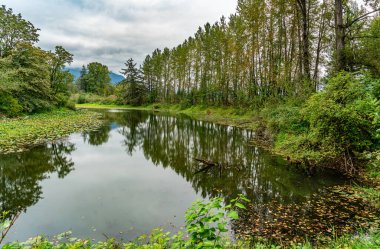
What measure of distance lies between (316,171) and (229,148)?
5.62m

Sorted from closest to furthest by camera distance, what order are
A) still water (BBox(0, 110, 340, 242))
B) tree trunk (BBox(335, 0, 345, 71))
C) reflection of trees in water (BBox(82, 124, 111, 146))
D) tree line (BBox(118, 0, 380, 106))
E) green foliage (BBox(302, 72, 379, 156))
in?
still water (BBox(0, 110, 340, 242))
green foliage (BBox(302, 72, 379, 156))
tree trunk (BBox(335, 0, 345, 71))
tree line (BBox(118, 0, 380, 106))
reflection of trees in water (BBox(82, 124, 111, 146))

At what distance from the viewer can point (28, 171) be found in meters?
9.00

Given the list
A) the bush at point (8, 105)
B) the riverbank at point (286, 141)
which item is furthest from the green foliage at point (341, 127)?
the bush at point (8, 105)

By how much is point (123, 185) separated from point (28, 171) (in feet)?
13.6

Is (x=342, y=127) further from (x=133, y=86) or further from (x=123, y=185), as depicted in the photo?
(x=133, y=86)

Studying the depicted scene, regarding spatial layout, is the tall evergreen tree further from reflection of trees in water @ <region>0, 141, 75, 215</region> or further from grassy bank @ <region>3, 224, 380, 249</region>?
grassy bank @ <region>3, 224, 380, 249</region>

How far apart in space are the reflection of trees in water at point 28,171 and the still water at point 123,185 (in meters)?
0.02

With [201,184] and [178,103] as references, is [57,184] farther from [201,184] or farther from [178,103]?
[178,103]

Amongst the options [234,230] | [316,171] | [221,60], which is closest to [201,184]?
[234,230]

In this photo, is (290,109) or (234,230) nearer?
(234,230)

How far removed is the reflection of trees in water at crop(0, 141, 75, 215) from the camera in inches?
257

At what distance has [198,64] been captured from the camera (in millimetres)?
46031

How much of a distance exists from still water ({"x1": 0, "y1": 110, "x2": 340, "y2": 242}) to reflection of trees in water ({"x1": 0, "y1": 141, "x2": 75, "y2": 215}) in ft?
0.08

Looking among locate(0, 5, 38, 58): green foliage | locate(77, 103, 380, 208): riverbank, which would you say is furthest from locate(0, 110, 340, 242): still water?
locate(0, 5, 38, 58): green foliage
